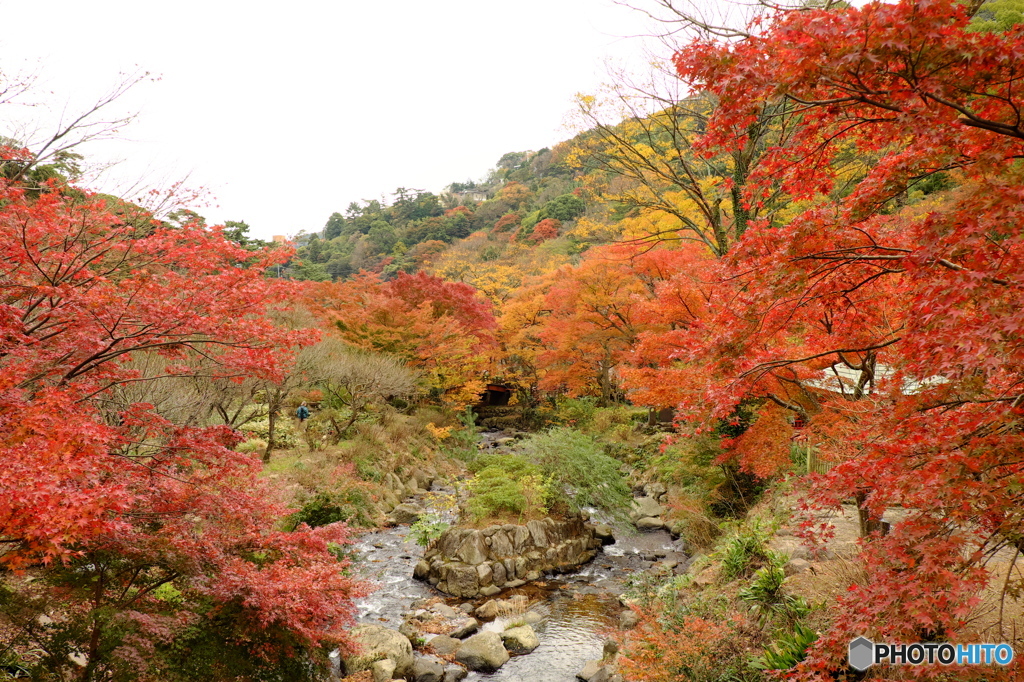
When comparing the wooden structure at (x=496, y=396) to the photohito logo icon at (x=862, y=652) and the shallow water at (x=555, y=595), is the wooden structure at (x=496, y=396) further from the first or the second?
the photohito logo icon at (x=862, y=652)

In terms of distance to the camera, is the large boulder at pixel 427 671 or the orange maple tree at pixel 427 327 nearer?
the large boulder at pixel 427 671

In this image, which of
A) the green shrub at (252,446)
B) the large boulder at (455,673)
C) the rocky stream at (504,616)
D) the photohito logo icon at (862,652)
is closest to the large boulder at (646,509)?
the rocky stream at (504,616)

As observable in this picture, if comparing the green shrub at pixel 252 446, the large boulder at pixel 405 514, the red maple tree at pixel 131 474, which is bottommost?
the large boulder at pixel 405 514

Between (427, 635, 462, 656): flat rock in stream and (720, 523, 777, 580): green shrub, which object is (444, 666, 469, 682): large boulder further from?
(720, 523, 777, 580): green shrub

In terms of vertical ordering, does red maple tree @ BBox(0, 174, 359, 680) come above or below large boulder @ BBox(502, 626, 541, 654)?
above

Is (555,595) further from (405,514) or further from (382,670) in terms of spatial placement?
(405,514)

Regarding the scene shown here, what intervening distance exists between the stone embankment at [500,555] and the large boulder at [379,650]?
2.23 m

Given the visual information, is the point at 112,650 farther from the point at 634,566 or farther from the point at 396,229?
the point at 396,229

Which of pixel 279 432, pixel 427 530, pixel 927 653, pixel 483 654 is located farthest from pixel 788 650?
pixel 279 432

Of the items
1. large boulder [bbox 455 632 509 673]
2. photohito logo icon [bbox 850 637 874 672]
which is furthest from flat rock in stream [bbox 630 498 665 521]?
photohito logo icon [bbox 850 637 874 672]

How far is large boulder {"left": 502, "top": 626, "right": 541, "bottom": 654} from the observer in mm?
8305

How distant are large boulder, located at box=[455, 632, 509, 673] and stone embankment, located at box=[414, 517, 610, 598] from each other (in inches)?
76.6

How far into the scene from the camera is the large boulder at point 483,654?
7.86 metres

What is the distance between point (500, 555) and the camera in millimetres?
10961
